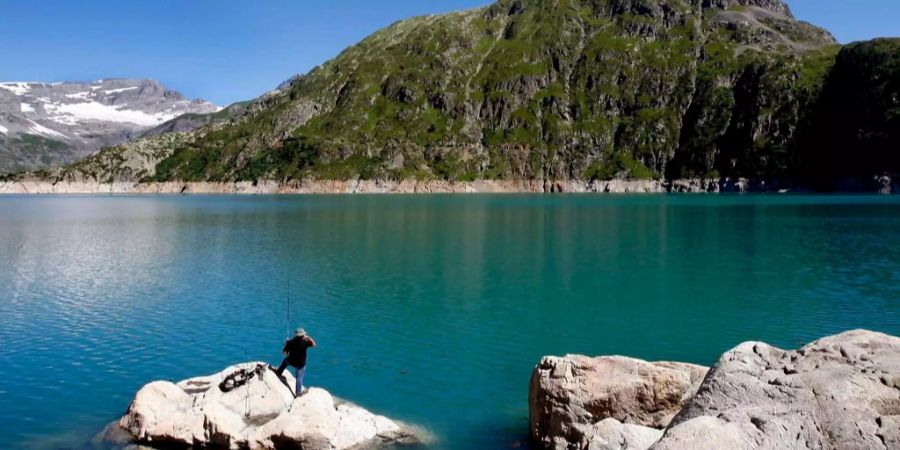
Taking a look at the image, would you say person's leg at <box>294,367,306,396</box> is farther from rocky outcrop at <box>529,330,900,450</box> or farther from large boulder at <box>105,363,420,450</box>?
rocky outcrop at <box>529,330,900,450</box>

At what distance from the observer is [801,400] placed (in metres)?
10.8

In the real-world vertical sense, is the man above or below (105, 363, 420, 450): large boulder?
above

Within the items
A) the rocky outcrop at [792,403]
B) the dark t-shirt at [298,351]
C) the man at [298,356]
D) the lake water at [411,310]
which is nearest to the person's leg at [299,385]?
the man at [298,356]

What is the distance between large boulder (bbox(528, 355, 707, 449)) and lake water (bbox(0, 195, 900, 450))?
6.60 feet

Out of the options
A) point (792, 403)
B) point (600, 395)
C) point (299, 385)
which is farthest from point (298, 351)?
point (792, 403)

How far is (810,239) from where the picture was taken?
7506 cm

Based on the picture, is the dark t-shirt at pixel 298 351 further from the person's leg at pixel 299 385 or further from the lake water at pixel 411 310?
the lake water at pixel 411 310

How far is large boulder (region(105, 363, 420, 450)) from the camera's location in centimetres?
1881

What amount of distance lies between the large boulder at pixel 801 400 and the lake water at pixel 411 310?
9.09 metres

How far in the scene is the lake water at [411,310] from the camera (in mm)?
24203

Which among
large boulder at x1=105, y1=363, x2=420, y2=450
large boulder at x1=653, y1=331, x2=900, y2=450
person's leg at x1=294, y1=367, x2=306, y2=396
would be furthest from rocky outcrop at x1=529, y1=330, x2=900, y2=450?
person's leg at x1=294, y1=367, x2=306, y2=396

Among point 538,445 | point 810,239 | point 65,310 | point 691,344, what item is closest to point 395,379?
point 538,445

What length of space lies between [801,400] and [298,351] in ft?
53.2

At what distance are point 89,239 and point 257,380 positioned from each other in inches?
2767
